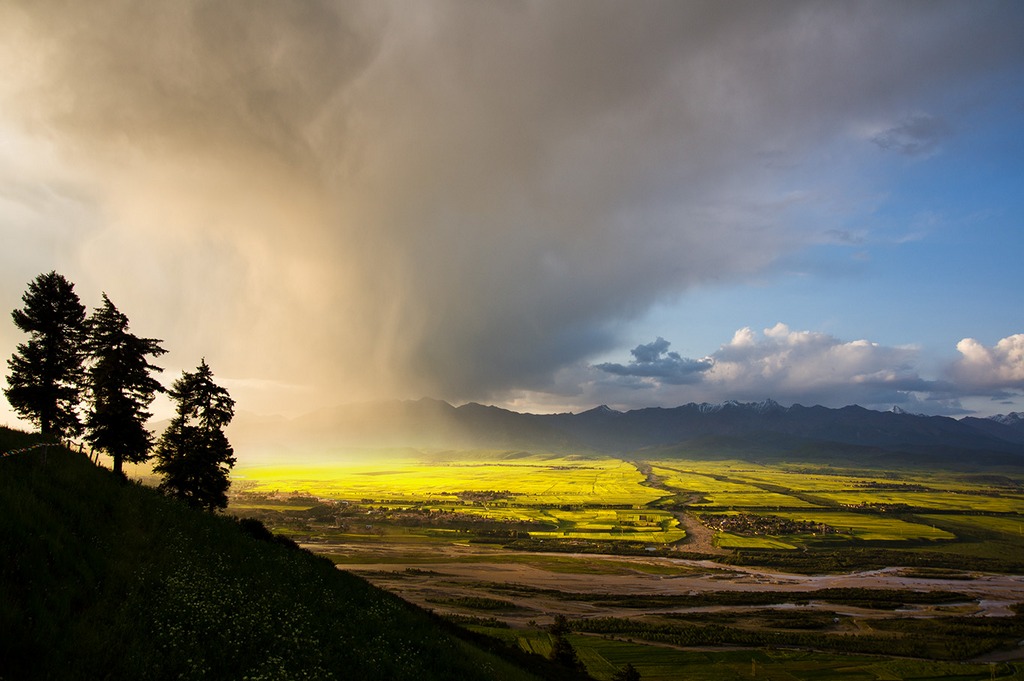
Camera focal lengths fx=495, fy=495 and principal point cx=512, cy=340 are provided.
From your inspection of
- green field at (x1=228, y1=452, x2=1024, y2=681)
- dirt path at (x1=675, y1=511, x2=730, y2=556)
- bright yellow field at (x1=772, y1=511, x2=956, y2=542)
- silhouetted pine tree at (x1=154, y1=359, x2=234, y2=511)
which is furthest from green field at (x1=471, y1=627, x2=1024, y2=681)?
bright yellow field at (x1=772, y1=511, x2=956, y2=542)

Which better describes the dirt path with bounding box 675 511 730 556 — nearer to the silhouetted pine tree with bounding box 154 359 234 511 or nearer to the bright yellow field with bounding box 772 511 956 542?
the bright yellow field with bounding box 772 511 956 542

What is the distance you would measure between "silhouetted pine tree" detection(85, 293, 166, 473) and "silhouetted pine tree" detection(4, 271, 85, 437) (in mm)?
1437

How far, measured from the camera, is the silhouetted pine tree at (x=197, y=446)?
152 ft

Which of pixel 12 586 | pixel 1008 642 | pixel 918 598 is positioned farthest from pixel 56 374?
pixel 918 598

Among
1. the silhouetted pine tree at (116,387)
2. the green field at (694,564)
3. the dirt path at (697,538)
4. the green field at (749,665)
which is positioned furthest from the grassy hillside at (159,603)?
the dirt path at (697,538)

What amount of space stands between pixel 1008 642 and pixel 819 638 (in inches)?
1077

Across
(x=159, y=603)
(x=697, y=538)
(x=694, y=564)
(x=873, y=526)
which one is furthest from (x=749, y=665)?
(x=873, y=526)

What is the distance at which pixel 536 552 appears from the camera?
125938 mm

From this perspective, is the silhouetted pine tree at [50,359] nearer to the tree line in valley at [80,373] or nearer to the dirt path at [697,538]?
the tree line in valley at [80,373]

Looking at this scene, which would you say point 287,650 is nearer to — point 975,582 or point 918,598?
point 918,598

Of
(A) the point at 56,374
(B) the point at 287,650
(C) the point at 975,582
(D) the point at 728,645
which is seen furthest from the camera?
(C) the point at 975,582

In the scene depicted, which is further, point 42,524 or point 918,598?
point 918,598

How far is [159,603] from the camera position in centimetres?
1462

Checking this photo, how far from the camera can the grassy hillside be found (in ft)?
37.1
